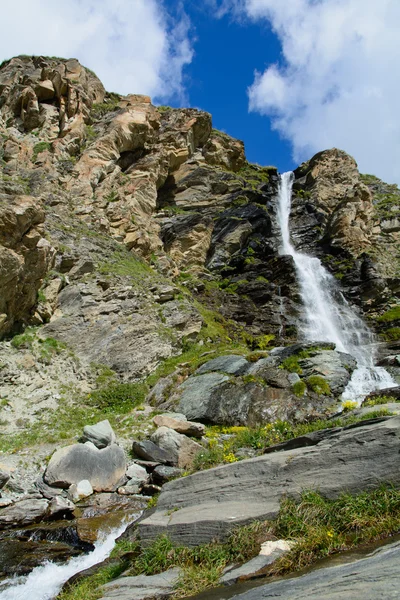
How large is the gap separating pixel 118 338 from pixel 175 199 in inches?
1079

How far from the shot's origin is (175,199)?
46.1 m

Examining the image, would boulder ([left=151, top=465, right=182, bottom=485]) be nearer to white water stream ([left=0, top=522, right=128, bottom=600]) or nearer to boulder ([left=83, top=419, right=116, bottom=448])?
boulder ([left=83, top=419, right=116, bottom=448])

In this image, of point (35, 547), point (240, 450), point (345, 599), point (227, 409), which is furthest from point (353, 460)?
point (227, 409)

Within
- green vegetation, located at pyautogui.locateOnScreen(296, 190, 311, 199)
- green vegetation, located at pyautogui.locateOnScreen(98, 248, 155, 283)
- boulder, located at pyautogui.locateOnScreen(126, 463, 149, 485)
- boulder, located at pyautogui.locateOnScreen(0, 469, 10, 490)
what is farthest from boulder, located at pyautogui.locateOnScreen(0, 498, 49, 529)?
green vegetation, located at pyautogui.locateOnScreen(296, 190, 311, 199)

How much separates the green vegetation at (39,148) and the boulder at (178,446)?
29356 mm

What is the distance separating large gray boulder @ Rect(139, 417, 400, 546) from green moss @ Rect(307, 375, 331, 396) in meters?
10.4

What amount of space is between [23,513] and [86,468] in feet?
7.73

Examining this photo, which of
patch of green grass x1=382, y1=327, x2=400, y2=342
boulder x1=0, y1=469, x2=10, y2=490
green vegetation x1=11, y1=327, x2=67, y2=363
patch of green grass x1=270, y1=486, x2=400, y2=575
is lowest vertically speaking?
boulder x1=0, y1=469, x2=10, y2=490

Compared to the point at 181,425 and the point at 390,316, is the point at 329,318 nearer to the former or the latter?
the point at 390,316

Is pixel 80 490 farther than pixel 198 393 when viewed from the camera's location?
No

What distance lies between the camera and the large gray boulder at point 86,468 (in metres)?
11.7

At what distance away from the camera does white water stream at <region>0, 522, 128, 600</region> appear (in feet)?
23.2

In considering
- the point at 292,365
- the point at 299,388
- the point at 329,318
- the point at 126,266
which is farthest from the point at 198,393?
the point at 329,318

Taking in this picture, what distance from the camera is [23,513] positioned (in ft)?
32.4
